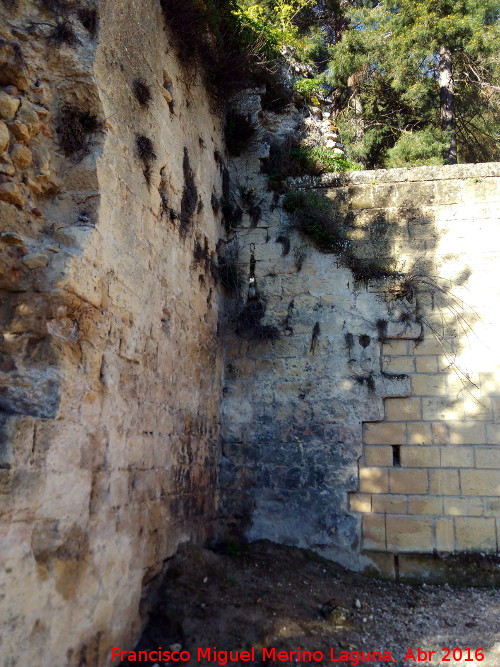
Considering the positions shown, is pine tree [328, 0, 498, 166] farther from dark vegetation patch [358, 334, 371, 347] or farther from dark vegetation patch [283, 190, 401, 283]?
dark vegetation patch [358, 334, 371, 347]

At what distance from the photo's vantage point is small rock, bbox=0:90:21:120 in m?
3.25

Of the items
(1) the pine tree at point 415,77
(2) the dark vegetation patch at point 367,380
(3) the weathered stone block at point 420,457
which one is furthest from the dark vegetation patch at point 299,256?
(1) the pine tree at point 415,77

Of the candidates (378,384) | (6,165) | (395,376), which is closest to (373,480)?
(378,384)

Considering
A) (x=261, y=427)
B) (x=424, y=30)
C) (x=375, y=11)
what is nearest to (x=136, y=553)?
(x=261, y=427)

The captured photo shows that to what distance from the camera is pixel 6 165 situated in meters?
3.17

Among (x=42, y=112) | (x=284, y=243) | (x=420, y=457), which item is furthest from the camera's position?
(x=284, y=243)

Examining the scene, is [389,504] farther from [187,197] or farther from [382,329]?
[187,197]

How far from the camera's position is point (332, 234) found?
21.3 feet

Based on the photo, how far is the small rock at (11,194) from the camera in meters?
3.12

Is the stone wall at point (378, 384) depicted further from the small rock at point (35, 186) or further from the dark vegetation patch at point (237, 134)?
the small rock at point (35, 186)

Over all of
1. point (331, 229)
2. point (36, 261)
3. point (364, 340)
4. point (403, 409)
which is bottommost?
point (403, 409)

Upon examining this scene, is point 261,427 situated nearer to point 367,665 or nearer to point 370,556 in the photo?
point 370,556

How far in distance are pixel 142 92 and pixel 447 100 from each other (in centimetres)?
913

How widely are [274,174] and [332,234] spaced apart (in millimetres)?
1122
